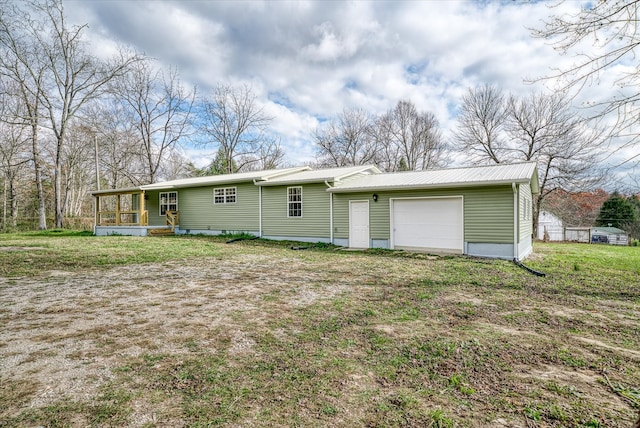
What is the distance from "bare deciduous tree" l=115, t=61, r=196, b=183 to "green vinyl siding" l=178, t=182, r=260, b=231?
1108 centimetres

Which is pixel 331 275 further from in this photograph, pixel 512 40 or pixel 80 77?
pixel 80 77

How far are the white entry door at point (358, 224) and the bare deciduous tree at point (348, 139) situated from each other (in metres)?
18.8

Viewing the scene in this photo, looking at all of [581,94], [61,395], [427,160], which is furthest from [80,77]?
[427,160]

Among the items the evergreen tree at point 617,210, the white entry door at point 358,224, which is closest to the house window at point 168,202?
the white entry door at point 358,224

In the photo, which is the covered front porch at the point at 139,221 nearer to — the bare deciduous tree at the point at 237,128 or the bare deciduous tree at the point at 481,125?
the bare deciduous tree at the point at 237,128

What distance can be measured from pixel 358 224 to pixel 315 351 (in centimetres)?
932

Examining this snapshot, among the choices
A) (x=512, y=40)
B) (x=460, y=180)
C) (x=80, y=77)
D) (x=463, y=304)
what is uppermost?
(x=80, y=77)

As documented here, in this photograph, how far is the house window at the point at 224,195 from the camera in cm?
1574

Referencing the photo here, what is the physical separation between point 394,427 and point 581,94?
4.64 meters

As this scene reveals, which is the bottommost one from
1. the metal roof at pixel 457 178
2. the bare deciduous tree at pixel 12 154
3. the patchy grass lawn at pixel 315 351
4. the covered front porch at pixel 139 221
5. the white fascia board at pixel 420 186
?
the patchy grass lawn at pixel 315 351

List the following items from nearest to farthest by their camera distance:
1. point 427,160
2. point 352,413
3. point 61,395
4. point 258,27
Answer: point 352,413 < point 61,395 < point 258,27 < point 427,160

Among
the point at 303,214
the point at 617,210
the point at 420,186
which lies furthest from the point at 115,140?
the point at 617,210

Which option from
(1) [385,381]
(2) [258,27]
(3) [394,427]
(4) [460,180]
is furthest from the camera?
(2) [258,27]

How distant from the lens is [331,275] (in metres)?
7.01
